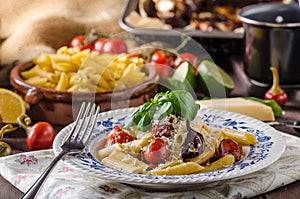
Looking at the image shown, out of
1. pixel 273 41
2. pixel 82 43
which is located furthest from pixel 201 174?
pixel 82 43

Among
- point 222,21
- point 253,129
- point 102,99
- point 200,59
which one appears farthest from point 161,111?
point 222,21

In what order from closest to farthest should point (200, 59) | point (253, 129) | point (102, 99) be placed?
1. point (253, 129)
2. point (102, 99)
3. point (200, 59)

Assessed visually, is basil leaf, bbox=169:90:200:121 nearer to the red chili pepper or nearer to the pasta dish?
the pasta dish

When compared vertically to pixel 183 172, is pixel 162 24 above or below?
below

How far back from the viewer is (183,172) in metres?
1.78

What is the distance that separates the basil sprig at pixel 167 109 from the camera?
1.88 meters

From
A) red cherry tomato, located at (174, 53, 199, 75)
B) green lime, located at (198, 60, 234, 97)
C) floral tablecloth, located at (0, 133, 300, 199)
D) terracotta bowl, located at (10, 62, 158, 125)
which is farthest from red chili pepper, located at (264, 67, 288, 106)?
floral tablecloth, located at (0, 133, 300, 199)

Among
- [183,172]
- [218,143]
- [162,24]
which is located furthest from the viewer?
[162,24]

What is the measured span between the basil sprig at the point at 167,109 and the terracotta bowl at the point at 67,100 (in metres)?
0.65

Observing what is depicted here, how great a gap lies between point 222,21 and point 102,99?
1381 millimetres

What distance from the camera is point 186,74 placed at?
2.97 metres

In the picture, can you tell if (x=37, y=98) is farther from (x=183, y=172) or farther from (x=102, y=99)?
(x=183, y=172)

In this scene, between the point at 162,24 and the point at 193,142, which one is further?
the point at 162,24

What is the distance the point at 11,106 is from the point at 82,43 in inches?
37.3
